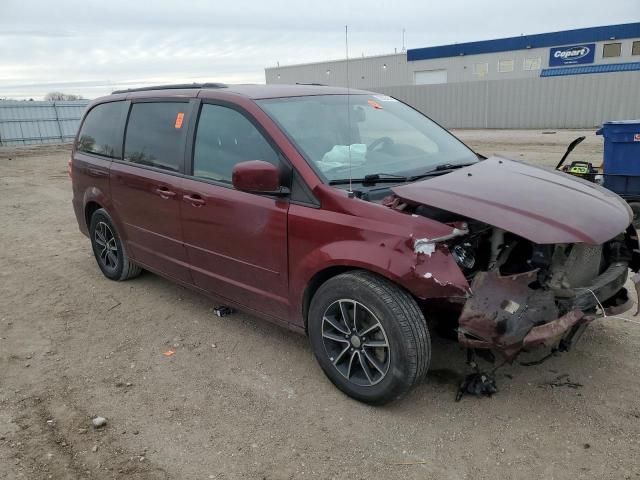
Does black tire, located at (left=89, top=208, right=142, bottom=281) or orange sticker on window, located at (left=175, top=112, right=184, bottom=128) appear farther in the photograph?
black tire, located at (left=89, top=208, right=142, bottom=281)

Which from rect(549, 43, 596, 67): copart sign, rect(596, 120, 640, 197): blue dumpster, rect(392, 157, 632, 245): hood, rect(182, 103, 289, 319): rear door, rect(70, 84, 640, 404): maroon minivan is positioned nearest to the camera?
rect(392, 157, 632, 245): hood

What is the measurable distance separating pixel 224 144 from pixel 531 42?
115 feet

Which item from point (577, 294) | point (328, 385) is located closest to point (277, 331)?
point (328, 385)

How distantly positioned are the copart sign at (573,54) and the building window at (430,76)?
7.04 m

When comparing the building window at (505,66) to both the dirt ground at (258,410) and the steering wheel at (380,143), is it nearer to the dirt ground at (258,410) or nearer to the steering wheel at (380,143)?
the dirt ground at (258,410)

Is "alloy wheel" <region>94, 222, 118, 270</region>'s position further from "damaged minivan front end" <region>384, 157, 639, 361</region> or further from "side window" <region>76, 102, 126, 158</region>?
"damaged minivan front end" <region>384, 157, 639, 361</region>

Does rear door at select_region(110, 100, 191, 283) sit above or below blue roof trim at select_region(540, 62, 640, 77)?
below

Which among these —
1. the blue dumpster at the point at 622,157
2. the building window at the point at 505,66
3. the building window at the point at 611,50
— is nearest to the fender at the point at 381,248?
the blue dumpster at the point at 622,157

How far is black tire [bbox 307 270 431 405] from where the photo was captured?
2.88 m

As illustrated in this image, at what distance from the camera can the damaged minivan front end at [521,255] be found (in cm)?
272

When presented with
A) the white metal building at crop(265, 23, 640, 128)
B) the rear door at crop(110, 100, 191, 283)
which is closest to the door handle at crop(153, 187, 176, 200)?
the rear door at crop(110, 100, 191, 283)

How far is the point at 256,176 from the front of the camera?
316cm

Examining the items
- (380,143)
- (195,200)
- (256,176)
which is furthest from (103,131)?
(380,143)

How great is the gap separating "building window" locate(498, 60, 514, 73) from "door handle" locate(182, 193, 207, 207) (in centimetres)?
3500
